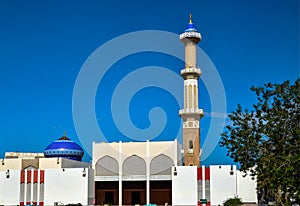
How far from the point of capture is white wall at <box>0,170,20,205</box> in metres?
41.7

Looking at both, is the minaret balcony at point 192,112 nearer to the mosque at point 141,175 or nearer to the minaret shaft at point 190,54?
the mosque at point 141,175

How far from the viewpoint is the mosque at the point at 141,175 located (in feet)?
130

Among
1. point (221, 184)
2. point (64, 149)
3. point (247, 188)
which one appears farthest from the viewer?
point (64, 149)

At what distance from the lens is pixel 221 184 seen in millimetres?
39469

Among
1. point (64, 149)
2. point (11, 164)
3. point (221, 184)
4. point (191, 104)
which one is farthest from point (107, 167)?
point (221, 184)

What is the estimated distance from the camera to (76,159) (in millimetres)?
47594

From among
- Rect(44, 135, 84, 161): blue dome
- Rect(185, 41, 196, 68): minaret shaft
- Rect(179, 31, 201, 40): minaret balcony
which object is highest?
Rect(179, 31, 201, 40): minaret balcony

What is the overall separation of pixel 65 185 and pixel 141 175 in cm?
681

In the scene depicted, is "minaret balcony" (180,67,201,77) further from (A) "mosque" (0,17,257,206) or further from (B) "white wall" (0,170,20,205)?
(B) "white wall" (0,170,20,205)

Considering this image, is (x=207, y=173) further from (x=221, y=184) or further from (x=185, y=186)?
(x=185, y=186)

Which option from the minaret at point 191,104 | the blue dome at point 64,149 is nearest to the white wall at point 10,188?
the blue dome at point 64,149

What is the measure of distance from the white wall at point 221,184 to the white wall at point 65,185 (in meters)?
10.9

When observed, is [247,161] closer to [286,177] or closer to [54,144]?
[286,177]

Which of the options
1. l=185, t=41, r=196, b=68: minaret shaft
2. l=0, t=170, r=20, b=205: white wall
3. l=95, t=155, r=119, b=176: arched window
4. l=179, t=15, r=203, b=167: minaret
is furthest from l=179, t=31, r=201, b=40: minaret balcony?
l=0, t=170, r=20, b=205: white wall
